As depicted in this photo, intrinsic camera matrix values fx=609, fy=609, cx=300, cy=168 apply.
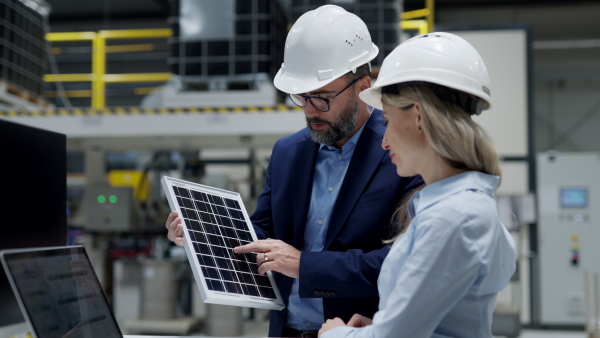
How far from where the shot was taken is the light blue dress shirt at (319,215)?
2.11 metres

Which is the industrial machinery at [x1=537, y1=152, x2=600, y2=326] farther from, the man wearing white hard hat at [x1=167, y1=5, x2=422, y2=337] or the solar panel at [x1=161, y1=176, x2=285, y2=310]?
the solar panel at [x1=161, y1=176, x2=285, y2=310]

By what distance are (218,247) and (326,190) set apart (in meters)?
0.47

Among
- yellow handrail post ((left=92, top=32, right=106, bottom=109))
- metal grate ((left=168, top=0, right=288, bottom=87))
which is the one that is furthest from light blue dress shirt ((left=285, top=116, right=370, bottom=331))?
yellow handrail post ((left=92, top=32, right=106, bottom=109))

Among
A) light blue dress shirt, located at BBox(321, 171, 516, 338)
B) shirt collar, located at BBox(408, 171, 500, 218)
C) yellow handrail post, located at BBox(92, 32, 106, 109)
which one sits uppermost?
yellow handrail post, located at BBox(92, 32, 106, 109)

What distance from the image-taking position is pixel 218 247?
1.92 metres

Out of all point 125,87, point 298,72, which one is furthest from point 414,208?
point 125,87

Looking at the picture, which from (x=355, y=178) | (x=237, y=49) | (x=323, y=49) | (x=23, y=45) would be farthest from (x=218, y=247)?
(x=23, y=45)

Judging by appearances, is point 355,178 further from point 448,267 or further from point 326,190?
point 448,267

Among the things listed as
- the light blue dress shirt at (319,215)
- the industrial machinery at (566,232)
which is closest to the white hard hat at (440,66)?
the light blue dress shirt at (319,215)

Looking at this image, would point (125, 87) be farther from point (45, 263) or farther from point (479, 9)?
point (45, 263)

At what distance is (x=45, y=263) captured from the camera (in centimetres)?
147

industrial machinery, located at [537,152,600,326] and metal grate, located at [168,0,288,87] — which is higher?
metal grate, located at [168,0,288,87]

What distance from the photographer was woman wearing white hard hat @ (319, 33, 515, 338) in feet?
4.18

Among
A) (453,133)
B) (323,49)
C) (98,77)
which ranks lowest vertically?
(453,133)
